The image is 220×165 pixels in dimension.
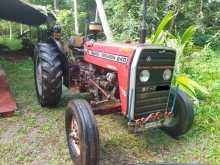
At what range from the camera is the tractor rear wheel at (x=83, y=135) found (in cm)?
315

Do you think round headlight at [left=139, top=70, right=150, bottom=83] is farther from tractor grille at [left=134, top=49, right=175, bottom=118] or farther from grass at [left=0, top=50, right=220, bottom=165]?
grass at [left=0, top=50, right=220, bottom=165]

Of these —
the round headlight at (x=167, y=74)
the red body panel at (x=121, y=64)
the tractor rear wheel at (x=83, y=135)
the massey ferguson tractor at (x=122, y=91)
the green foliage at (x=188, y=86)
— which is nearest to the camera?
the tractor rear wheel at (x=83, y=135)

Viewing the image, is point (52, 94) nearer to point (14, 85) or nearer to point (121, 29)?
point (14, 85)

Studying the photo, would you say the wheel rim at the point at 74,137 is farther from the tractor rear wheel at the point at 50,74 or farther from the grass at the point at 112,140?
the tractor rear wheel at the point at 50,74

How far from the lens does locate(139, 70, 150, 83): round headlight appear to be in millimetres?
3422

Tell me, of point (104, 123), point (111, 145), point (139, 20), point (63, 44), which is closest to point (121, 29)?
point (139, 20)

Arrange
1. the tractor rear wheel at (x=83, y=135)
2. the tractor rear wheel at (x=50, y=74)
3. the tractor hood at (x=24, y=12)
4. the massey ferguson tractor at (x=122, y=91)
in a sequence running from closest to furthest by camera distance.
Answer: the tractor rear wheel at (x=83, y=135) < the massey ferguson tractor at (x=122, y=91) < the tractor rear wheel at (x=50, y=74) < the tractor hood at (x=24, y=12)

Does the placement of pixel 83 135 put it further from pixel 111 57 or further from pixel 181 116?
pixel 181 116

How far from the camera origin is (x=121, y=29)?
11.2m

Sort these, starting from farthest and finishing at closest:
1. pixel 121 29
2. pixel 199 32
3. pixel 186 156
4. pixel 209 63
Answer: pixel 199 32 < pixel 121 29 < pixel 209 63 < pixel 186 156

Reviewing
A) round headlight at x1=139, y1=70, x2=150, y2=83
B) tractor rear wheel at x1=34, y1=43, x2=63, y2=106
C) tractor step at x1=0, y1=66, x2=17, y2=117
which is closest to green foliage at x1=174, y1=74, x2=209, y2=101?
round headlight at x1=139, y1=70, x2=150, y2=83

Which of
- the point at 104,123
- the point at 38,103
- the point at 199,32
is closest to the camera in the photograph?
the point at 104,123

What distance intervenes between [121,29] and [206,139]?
292 inches

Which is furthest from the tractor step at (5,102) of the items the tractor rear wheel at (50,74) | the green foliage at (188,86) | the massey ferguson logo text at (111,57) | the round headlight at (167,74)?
the green foliage at (188,86)
